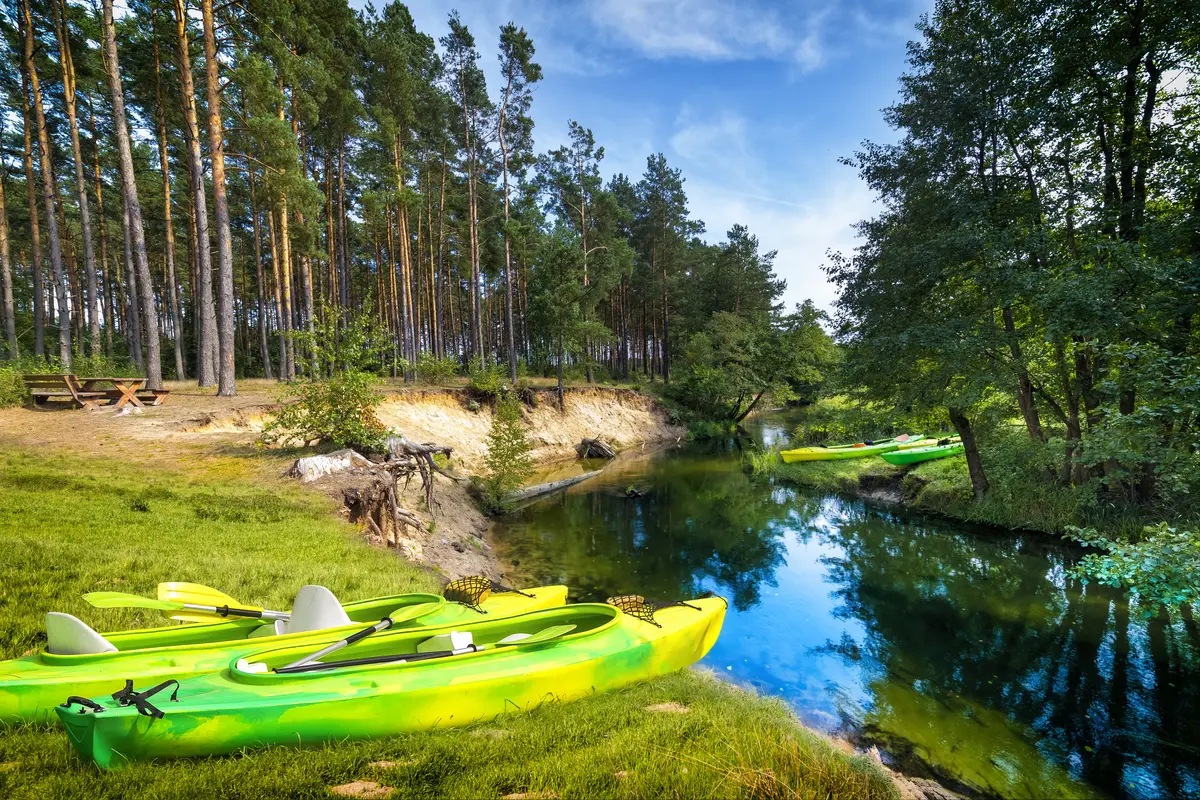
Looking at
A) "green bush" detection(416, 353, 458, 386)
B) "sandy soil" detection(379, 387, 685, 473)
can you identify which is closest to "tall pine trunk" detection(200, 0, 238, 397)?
"sandy soil" detection(379, 387, 685, 473)

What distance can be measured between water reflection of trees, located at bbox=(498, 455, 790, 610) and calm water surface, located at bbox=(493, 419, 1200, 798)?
6 cm

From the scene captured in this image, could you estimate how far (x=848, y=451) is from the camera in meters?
17.8

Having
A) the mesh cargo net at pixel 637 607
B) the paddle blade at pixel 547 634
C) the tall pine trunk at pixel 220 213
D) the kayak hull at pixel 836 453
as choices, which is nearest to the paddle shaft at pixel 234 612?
the paddle blade at pixel 547 634

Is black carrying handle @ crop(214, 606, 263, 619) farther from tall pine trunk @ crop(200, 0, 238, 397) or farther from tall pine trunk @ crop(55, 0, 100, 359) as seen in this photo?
tall pine trunk @ crop(55, 0, 100, 359)

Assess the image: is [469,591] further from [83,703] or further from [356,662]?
[83,703]

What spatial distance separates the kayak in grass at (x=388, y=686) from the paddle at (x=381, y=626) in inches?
3.5

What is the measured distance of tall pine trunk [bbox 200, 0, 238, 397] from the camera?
42.8 feet

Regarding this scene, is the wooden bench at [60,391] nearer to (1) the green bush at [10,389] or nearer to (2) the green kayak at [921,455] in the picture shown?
(1) the green bush at [10,389]

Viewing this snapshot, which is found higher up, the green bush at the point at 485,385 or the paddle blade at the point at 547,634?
the green bush at the point at 485,385

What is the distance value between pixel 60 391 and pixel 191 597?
40.7 feet

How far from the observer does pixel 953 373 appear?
11297mm

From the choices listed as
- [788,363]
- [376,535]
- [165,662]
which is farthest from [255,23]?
[788,363]

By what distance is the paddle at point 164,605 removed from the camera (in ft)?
11.9

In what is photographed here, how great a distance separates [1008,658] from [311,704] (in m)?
8.26
